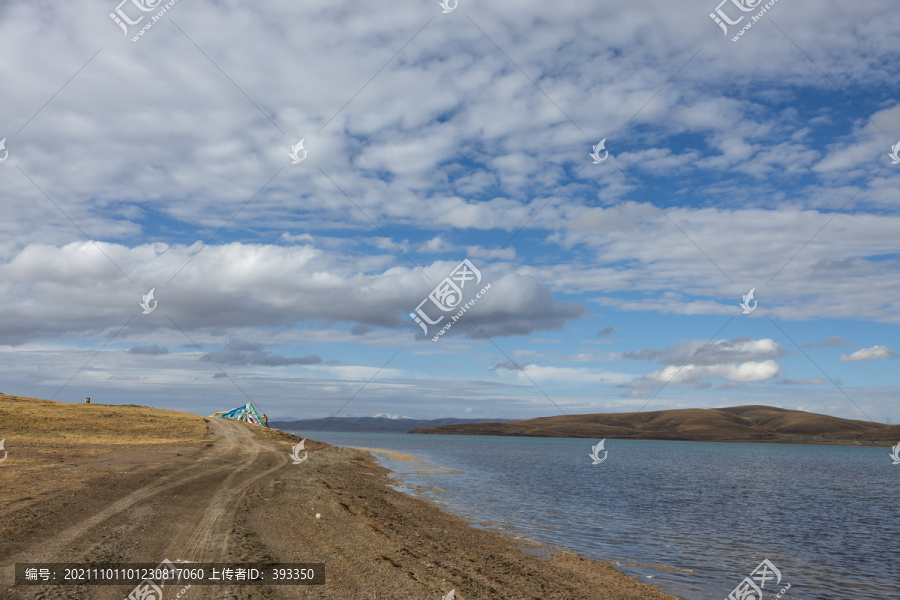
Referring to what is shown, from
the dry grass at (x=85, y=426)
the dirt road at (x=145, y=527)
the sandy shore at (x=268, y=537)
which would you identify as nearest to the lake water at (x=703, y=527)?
the sandy shore at (x=268, y=537)

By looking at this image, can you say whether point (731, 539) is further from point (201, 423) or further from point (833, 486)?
point (201, 423)

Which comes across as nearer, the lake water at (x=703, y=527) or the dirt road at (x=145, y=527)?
the dirt road at (x=145, y=527)

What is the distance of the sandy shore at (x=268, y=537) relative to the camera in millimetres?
14227

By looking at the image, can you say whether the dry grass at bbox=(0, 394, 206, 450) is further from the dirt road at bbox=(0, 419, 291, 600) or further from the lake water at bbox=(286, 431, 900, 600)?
the lake water at bbox=(286, 431, 900, 600)

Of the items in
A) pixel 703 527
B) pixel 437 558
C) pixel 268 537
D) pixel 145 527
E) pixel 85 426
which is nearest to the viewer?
pixel 437 558

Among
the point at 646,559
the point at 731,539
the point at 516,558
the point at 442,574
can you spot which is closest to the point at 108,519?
the point at 442,574

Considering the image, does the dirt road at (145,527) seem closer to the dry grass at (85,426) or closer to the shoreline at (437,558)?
the shoreline at (437,558)

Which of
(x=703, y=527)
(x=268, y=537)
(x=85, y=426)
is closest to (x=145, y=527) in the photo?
(x=268, y=537)

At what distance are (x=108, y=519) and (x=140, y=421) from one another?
5474 centimetres

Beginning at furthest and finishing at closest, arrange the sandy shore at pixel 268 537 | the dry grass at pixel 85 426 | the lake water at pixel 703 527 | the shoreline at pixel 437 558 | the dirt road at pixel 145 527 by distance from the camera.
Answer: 1. the dry grass at pixel 85 426
2. the lake water at pixel 703 527
3. the shoreline at pixel 437 558
4. the sandy shore at pixel 268 537
5. the dirt road at pixel 145 527

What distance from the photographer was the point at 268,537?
18.3 metres

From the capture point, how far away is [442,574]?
1575cm

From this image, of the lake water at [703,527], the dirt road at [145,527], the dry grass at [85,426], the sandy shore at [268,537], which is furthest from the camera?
the dry grass at [85,426]

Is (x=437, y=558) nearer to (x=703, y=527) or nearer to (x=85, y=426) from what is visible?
(x=703, y=527)
